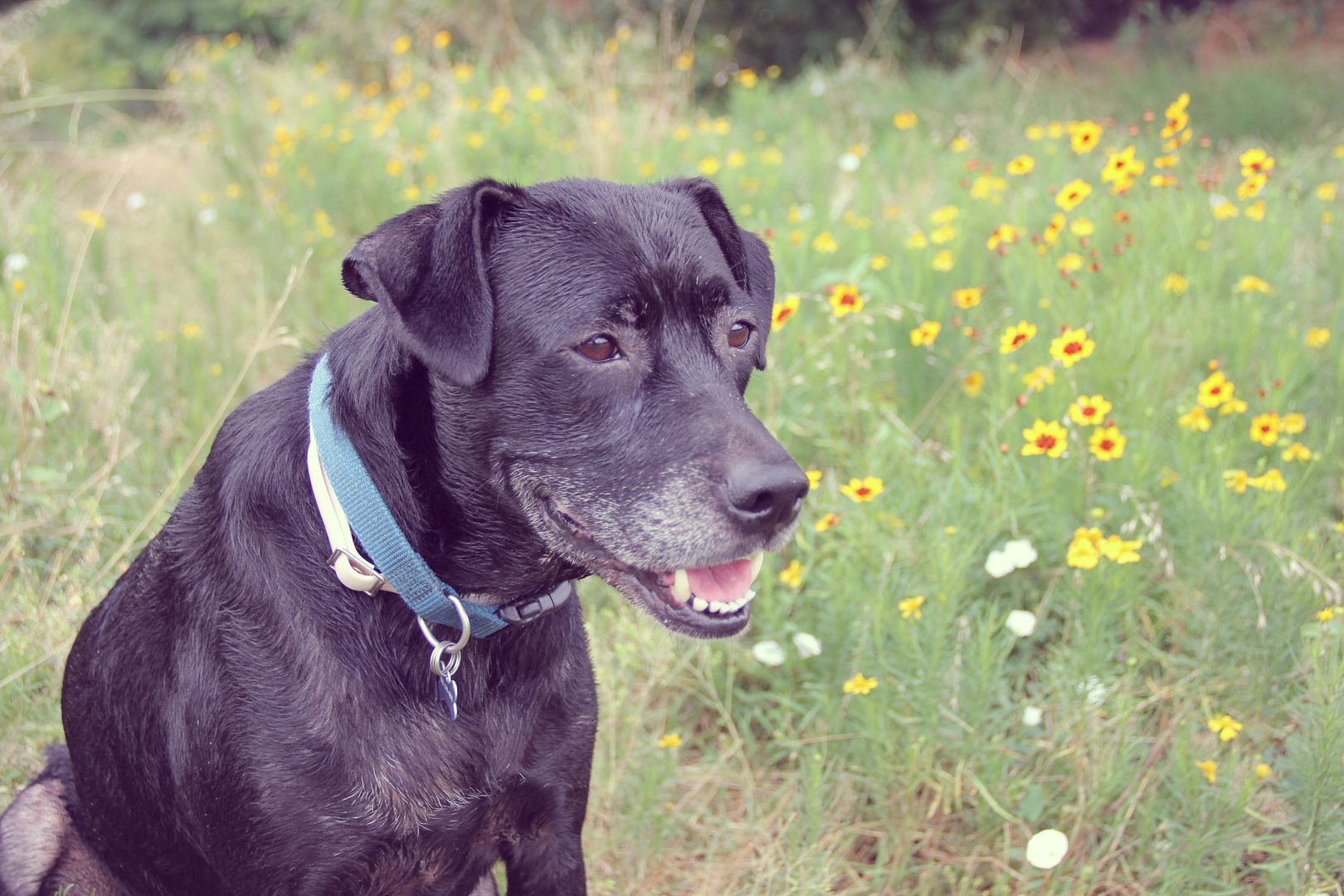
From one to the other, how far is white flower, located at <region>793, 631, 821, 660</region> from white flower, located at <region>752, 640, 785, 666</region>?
54mm

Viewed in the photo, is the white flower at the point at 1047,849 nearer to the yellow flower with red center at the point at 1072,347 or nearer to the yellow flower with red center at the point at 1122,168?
the yellow flower with red center at the point at 1072,347

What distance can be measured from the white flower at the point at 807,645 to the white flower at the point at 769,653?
0.05 m

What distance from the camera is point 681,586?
2246 millimetres

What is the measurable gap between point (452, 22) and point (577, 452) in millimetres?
8723

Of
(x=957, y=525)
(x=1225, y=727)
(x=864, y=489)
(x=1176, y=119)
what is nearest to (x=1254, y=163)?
(x=1176, y=119)

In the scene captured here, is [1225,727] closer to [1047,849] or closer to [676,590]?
[1047,849]

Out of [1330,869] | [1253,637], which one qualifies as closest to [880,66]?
[1253,637]

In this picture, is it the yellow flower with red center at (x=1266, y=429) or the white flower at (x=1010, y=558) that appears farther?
the yellow flower with red center at (x=1266, y=429)

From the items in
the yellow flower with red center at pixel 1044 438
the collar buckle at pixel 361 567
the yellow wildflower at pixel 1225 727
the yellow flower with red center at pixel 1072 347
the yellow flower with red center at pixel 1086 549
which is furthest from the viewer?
the yellow flower with red center at pixel 1072 347

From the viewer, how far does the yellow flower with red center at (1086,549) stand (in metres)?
2.69

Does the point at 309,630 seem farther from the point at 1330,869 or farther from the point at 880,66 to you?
the point at 880,66

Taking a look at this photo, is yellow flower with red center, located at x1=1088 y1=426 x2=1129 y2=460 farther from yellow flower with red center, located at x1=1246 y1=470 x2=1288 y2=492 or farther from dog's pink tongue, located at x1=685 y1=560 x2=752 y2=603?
dog's pink tongue, located at x1=685 y1=560 x2=752 y2=603

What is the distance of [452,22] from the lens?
999 centimetres

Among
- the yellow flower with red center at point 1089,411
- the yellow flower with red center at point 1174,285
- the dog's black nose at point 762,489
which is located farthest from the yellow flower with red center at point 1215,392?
the dog's black nose at point 762,489
